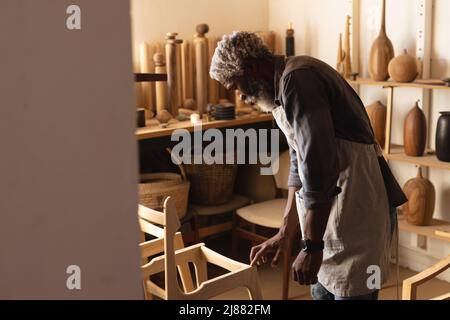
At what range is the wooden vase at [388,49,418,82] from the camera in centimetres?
299

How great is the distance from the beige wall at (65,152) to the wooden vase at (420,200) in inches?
96.6

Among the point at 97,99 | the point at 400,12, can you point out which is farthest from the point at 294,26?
the point at 97,99

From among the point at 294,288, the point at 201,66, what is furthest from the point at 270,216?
the point at 201,66

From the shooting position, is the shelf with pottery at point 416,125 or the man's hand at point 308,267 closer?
the man's hand at point 308,267

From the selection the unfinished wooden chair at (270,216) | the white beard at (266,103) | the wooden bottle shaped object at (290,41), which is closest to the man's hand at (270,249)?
the white beard at (266,103)

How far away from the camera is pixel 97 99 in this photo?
77cm

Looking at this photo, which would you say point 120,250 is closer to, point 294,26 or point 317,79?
point 317,79

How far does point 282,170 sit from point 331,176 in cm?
193

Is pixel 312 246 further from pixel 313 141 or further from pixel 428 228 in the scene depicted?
pixel 428 228

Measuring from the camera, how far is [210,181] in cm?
334

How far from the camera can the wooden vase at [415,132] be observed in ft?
9.88

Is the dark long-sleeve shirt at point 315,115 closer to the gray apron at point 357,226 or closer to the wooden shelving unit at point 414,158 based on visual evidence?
the gray apron at point 357,226
